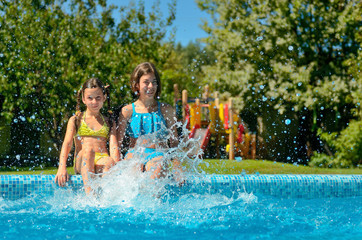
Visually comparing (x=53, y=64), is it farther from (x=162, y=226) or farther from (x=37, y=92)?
(x=162, y=226)

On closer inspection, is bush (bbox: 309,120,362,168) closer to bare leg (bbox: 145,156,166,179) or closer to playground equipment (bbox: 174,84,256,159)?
playground equipment (bbox: 174,84,256,159)

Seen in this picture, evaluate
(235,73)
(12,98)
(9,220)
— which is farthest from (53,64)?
(9,220)

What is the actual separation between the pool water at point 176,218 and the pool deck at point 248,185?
0.13m

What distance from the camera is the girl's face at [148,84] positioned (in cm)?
382

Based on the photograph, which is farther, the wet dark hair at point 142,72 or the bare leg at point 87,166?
the wet dark hair at point 142,72

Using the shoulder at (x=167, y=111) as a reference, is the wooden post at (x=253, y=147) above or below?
below

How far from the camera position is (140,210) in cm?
334

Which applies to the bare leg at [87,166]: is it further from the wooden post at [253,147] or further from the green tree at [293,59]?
the green tree at [293,59]

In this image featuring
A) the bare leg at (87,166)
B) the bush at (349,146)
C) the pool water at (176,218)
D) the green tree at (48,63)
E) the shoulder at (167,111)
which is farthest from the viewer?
the bush at (349,146)

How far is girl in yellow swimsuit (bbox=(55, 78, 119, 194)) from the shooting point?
3.59m

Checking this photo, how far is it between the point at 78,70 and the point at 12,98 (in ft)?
4.67

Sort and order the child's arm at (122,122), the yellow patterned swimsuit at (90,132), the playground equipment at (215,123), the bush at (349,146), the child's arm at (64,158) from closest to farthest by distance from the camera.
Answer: the child's arm at (64,158), the yellow patterned swimsuit at (90,132), the child's arm at (122,122), the bush at (349,146), the playground equipment at (215,123)

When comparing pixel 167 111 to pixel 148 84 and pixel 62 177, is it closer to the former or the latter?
pixel 148 84

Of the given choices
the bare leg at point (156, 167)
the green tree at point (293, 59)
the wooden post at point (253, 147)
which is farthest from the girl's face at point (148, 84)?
the green tree at point (293, 59)
